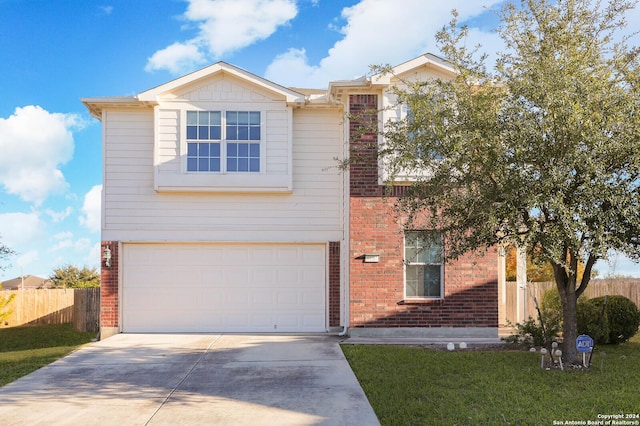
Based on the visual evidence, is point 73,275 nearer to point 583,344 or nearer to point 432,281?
point 432,281

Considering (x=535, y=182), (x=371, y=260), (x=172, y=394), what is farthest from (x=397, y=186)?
(x=172, y=394)

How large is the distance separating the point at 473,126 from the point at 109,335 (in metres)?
9.93

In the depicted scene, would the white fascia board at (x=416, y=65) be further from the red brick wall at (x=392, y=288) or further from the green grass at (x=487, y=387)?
the green grass at (x=487, y=387)

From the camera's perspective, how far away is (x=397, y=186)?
516 inches

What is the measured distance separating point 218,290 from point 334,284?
2746 mm

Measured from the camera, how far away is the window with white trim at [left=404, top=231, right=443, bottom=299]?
13.2 meters

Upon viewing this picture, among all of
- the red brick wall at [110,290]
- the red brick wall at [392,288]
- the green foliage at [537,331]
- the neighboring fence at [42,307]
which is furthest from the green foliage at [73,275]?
the green foliage at [537,331]

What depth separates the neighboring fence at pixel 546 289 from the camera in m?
16.1

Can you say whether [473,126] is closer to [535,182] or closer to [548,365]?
[535,182]

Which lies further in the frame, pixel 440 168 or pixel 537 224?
pixel 440 168

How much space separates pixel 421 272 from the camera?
13266 mm

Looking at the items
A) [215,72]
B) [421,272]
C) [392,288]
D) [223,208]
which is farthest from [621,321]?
[215,72]

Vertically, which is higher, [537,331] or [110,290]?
[110,290]

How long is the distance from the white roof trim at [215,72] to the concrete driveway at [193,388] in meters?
5.62
